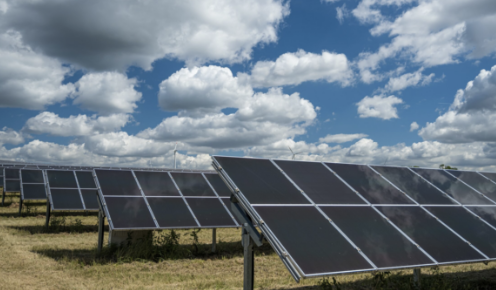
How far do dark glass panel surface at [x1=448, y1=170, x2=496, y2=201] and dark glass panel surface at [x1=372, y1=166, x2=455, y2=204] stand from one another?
10.1 ft

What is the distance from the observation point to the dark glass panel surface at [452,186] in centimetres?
1330

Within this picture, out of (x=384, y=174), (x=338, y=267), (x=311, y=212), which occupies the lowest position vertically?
(x=338, y=267)

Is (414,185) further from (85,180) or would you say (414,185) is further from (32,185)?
(32,185)

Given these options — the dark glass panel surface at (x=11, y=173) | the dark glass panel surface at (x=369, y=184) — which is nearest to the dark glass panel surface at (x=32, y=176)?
the dark glass panel surface at (x=11, y=173)

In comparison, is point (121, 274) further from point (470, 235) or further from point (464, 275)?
point (464, 275)

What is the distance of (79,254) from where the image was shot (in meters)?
18.0

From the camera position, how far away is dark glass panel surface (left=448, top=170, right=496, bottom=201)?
594 inches

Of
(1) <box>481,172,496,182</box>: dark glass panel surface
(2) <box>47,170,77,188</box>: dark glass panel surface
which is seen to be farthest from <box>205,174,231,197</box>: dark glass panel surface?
(2) <box>47,170,77,188</box>: dark glass panel surface

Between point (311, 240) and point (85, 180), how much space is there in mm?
27605

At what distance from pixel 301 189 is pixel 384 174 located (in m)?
4.52

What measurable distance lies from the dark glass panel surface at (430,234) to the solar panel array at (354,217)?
3 cm

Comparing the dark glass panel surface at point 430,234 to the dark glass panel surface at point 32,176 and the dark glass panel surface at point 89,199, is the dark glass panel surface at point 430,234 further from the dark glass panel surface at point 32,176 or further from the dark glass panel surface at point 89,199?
the dark glass panel surface at point 32,176

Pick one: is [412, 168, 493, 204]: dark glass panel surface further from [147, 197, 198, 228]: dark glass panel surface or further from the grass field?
[147, 197, 198, 228]: dark glass panel surface

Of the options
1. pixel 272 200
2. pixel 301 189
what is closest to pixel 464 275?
pixel 301 189
